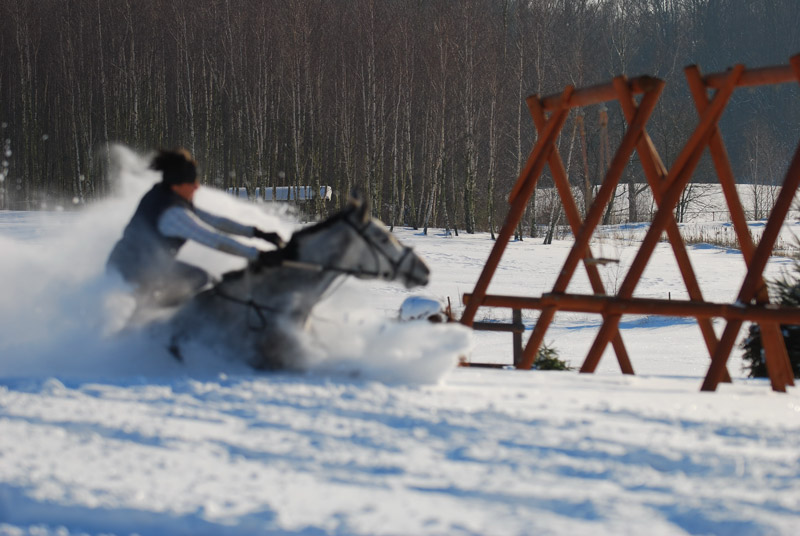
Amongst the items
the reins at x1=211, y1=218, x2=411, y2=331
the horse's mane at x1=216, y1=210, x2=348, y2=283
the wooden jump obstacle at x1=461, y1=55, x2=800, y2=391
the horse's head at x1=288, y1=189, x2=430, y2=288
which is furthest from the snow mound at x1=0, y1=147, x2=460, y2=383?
the wooden jump obstacle at x1=461, y1=55, x2=800, y2=391

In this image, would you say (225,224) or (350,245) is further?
(225,224)

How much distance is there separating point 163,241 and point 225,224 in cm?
50

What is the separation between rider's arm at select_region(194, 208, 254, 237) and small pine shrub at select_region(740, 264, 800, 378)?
5.12 meters

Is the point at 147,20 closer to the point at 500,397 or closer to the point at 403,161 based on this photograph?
the point at 403,161

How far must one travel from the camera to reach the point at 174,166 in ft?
18.1

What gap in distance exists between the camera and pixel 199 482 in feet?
9.75

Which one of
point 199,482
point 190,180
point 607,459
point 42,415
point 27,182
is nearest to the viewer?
point 199,482

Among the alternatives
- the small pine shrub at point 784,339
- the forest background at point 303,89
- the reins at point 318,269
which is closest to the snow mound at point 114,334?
the reins at point 318,269

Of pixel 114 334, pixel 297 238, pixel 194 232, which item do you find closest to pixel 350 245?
pixel 297 238

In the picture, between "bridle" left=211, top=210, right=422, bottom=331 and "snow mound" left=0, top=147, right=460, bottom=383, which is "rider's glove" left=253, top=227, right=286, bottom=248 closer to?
"bridle" left=211, top=210, right=422, bottom=331

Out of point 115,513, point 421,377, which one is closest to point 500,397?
point 421,377

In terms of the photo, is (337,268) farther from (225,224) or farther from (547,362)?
(547,362)

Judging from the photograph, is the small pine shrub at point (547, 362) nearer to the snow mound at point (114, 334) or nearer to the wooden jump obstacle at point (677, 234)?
the wooden jump obstacle at point (677, 234)

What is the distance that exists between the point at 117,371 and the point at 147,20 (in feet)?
114
